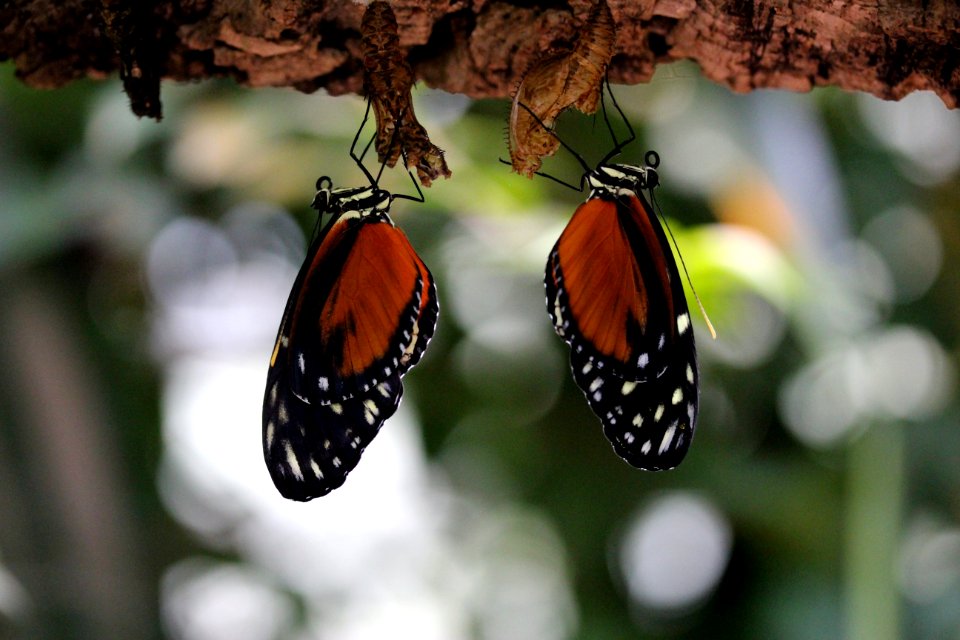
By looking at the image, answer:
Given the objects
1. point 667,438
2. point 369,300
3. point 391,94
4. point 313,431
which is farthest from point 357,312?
point 667,438

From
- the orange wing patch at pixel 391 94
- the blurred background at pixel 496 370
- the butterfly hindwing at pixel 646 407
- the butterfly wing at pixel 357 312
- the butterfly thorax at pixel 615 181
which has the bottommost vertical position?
the blurred background at pixel 496 370

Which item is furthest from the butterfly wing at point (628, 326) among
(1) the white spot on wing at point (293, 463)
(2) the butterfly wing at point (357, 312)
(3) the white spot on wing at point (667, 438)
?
(1) the white spot on wing at point (293, 463)

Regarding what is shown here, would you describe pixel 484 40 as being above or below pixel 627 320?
above

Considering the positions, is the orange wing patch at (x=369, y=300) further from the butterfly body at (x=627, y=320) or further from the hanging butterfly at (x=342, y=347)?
the butterfly body at (x=627, y=320)

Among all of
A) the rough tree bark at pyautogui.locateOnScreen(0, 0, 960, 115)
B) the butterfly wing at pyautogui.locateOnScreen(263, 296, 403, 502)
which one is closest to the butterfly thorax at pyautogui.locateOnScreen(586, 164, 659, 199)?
the rough tree bark at pyautogui.locateOnScreen(0, 0, 960, 115)

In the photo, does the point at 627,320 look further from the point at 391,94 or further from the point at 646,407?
the point at 391,94

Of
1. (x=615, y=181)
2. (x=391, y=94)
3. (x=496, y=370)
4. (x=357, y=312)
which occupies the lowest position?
(x=496, y=370)

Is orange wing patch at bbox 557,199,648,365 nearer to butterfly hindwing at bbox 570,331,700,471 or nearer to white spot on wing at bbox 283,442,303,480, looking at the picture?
butterfly hindwing at bbox 570,331,700,471

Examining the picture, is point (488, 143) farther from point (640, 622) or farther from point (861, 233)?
point (640, 622)
